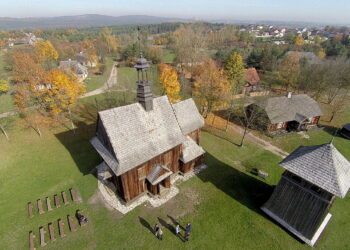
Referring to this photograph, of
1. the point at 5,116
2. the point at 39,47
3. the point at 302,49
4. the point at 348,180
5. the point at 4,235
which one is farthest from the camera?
the point at 302,49

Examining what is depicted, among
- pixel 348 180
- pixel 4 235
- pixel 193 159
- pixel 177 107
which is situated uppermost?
pixel 177 107

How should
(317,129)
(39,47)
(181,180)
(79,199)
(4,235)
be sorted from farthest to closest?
(39,47) < (317,129) < (181,180) < (79,199) < (4,235)

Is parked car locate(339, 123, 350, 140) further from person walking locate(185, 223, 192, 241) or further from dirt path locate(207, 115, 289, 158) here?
person walking locate(185, 223, 192, 241)

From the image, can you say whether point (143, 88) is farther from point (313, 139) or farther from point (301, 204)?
point (313, 139)

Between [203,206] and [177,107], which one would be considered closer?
[203,206]

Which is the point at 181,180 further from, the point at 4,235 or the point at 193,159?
the point at 4,235

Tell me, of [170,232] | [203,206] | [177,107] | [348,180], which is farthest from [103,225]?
[348,180]

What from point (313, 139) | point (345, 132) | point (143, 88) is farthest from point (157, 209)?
point (345, 132)
